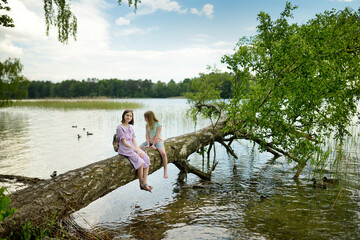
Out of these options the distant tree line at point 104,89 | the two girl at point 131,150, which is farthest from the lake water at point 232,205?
the distant tree line at point 104,89

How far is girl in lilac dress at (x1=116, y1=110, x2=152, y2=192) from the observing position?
5617 mm

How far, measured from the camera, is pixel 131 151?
564 cm

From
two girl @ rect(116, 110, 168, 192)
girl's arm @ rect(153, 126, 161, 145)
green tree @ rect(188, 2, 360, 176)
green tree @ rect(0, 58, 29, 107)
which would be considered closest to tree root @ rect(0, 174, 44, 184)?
two girl @ rect(116, 110, 168, 192)

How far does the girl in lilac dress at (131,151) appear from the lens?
562cm

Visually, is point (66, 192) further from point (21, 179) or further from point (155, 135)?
point (21, 179)

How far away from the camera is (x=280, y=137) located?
7664 millimetres

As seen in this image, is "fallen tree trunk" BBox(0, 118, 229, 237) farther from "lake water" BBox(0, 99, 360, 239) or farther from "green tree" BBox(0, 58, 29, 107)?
"green tree" BBox(0, 58, 29, 107)

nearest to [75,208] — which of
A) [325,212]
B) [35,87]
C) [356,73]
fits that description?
[325,212]

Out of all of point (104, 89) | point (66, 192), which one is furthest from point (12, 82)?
point (104, 89)

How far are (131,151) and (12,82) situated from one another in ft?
87.7

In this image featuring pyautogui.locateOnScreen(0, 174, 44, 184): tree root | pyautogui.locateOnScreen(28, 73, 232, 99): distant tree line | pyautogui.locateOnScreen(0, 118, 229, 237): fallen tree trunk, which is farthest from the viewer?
pyautogui.locateOnScreen(28, 73, 232, 99): distant tree line

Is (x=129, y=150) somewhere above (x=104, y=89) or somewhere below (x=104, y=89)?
below

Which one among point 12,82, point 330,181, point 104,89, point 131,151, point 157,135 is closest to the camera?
point 131,151

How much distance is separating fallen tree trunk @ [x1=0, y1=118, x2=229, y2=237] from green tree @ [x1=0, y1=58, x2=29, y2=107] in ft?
80.0
